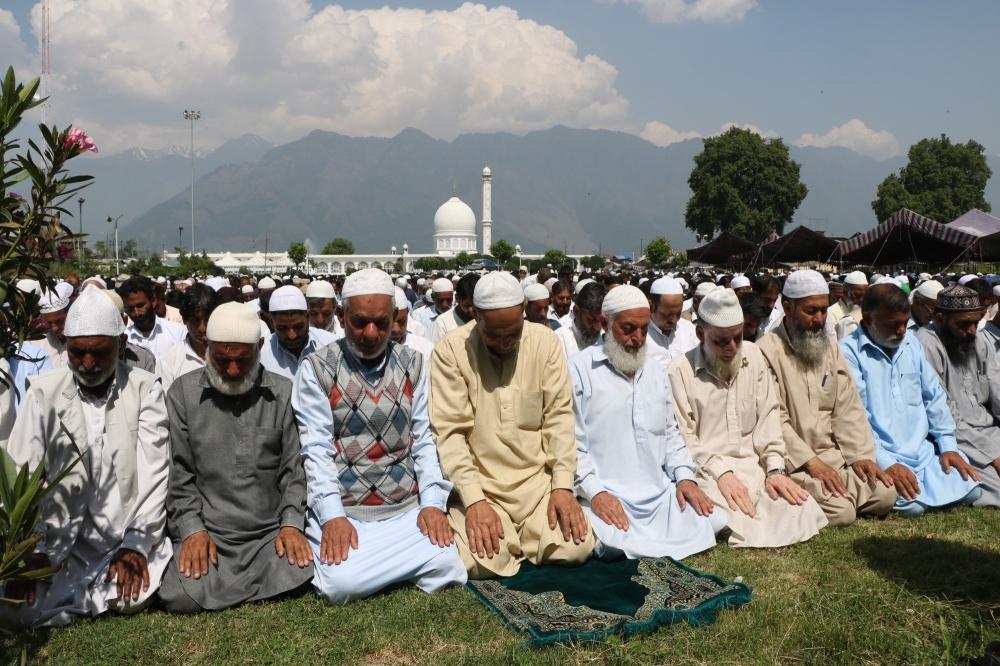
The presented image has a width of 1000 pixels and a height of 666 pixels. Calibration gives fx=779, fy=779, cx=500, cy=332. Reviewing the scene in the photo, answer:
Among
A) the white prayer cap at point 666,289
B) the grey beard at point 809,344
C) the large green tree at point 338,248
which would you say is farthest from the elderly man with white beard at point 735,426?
the large green tree at point 338,248

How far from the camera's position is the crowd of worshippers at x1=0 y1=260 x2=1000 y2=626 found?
11.8 feet

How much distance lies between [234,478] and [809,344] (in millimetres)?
3589

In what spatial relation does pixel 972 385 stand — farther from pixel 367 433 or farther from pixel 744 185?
pixel 744 185

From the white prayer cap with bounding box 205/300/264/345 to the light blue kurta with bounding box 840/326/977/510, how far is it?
152 inches

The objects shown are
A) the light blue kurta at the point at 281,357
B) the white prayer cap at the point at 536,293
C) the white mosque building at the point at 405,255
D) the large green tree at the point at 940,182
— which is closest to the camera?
the light blue kurta at the point at 281,357

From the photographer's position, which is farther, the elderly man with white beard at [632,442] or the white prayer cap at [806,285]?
the white prayer cap at [806,285]

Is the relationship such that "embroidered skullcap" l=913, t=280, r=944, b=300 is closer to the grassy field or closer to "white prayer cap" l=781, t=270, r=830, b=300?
"white prayer cap" l=781, t=270, r=830, b=300

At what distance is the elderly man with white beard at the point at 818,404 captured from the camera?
496cm

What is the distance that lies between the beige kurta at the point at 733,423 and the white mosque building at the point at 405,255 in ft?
249

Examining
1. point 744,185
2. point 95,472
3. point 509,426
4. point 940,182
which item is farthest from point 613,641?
point 940,182

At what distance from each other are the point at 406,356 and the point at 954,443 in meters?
3.82

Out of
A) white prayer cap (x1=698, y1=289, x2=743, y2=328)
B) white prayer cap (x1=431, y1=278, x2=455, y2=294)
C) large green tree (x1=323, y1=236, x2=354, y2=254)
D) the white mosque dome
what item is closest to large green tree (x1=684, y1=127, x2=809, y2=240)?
white prayer cap (x1=431, y1=278, x2=455, y2=294)

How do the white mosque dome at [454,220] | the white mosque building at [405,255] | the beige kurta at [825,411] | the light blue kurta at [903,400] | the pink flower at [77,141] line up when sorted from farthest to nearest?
the white mosque dome at [454,220] → the white mosque building at [405,255] → the light blue kurta at [903,400] → the beige kurta at [825,411] → the pink flower at [77,141]

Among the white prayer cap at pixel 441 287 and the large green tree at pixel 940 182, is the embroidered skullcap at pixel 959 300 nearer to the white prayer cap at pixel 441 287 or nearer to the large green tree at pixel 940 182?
the white prayer cap at pixel 441 287
